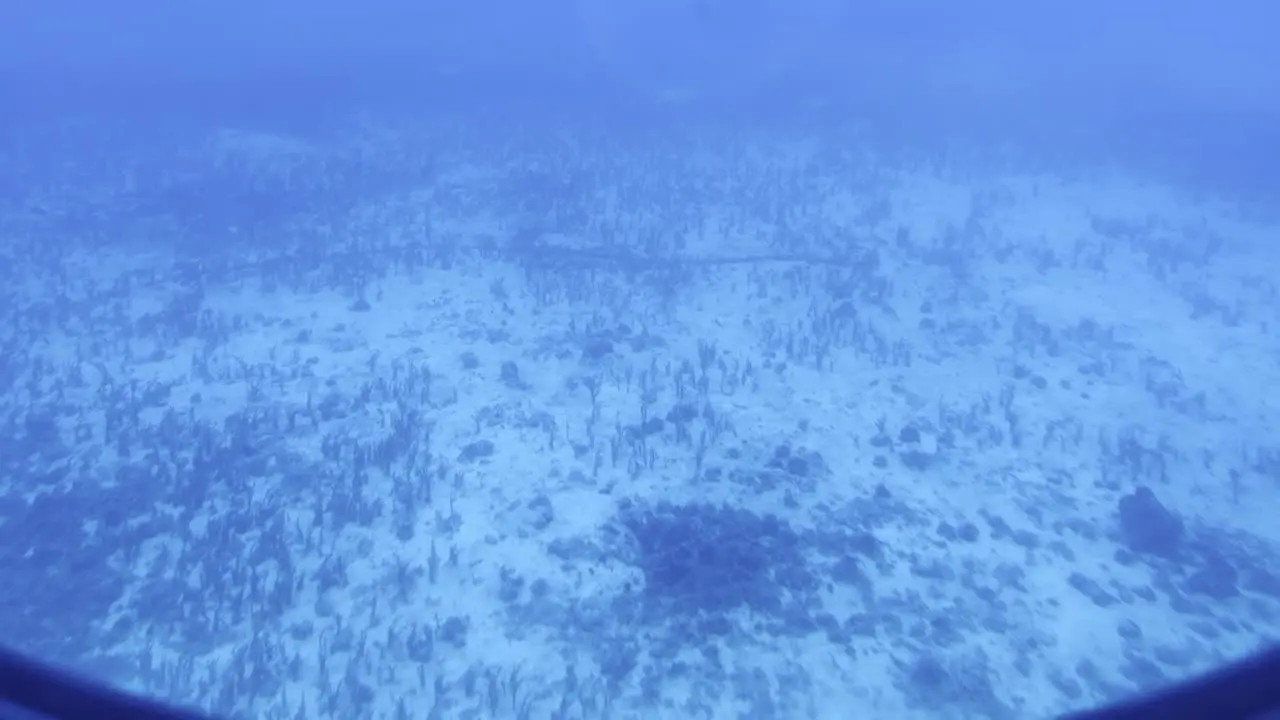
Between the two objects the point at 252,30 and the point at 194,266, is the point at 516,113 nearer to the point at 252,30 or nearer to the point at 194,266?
the point at 194,266

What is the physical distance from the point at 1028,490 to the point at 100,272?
1959 centimetres

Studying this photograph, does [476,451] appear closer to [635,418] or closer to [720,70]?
[635,418]

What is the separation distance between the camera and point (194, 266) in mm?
18547

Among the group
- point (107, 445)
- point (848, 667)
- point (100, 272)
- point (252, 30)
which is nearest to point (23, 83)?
point (252, 30)

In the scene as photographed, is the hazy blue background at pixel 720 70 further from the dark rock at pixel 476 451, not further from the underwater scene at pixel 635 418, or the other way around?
the dark rock at pixel 476 451

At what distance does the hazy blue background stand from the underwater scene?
95.9 inches

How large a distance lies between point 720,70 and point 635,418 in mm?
33509

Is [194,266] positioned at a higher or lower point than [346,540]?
higher

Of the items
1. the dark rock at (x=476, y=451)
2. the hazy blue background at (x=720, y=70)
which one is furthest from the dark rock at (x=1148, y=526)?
the hazy blue background at (x=720, y=70)

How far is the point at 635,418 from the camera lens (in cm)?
1323

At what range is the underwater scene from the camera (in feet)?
Answer: 30.4

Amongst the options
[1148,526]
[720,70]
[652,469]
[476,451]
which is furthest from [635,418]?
[720,70]

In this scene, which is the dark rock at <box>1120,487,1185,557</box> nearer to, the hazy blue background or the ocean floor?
the ocean floor

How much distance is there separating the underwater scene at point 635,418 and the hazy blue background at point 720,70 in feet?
7.99
